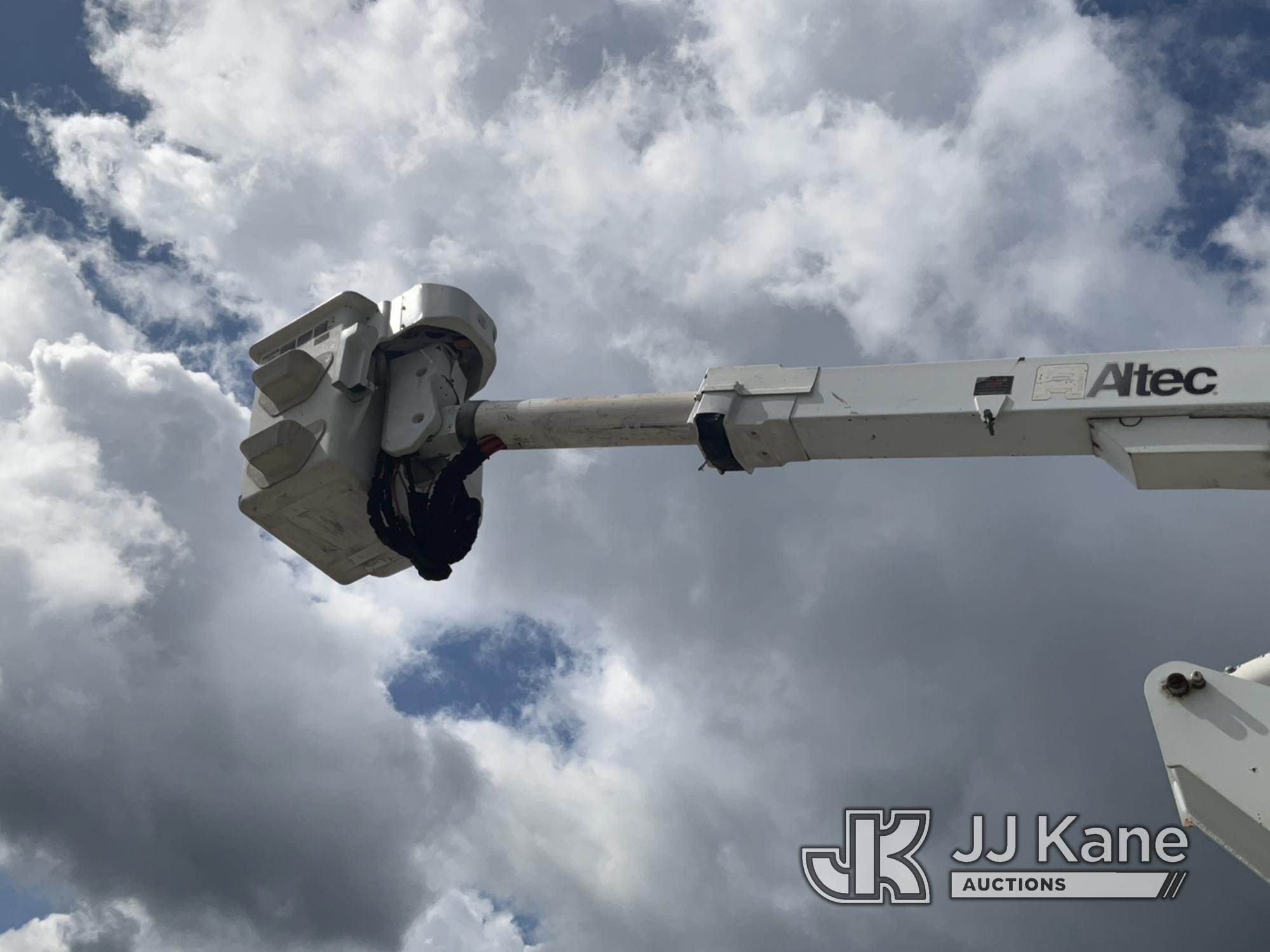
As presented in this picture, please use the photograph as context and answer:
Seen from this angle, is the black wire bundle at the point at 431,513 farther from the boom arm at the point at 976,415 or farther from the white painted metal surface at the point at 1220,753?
the white painted metal surface at the point at 1220,753

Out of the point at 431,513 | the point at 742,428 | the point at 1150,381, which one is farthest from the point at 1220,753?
the point at 431,513

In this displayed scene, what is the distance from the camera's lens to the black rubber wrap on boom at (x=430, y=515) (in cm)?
879

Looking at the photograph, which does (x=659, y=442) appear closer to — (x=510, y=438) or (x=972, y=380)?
(x=510, y=438)

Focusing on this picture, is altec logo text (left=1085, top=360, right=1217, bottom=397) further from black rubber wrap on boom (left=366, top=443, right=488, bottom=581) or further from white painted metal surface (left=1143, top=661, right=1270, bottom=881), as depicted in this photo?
black rubber wrap on boom (left=366, top=443, right=488, bottom=581)

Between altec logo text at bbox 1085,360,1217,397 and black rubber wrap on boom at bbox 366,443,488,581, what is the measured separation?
13.5 feet

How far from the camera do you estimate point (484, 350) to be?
9.90 metres

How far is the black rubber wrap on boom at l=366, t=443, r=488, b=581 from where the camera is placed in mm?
8789

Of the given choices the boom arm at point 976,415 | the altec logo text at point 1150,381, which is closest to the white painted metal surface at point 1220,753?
the boom arm at point 976,415

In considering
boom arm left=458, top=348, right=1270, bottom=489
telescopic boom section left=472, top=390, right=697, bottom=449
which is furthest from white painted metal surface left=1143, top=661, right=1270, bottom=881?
telescopic boom section left=472, top=390, right=697, bottom=449

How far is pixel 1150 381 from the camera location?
22.8 ft

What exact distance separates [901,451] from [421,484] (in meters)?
3.48

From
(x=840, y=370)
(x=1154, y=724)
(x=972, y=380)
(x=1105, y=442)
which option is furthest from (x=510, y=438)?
(x=1154, y=724)

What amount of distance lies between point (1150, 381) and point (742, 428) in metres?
2.29

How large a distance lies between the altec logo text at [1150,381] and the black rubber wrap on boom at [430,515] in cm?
410
